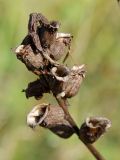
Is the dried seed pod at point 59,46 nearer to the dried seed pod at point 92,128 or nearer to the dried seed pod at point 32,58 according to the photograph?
the dried seed pod at point 32,58

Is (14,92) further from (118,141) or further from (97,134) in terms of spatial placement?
(97,134)

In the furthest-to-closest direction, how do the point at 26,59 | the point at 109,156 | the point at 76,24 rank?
the point at 76,24, the point at 109,156, the point at 26,59

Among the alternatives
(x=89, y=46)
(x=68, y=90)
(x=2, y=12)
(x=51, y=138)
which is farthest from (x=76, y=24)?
(x=68, y=90)

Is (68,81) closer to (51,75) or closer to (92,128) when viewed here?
(51,75)

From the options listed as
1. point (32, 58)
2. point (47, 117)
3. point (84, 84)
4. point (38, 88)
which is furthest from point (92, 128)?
point (84, 84)

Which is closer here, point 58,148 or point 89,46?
point 58,148

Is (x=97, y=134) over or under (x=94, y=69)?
over

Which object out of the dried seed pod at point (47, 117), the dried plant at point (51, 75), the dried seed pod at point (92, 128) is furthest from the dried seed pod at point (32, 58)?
the dried seed pod at point (92, 128)

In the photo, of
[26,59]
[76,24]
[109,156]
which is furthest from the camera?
[76,24]

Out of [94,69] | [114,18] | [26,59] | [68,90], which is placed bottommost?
[94,69]
